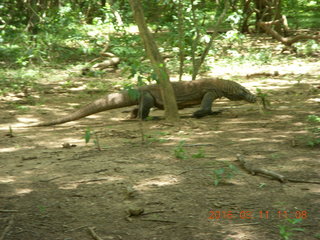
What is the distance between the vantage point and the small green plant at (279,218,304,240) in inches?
87.0

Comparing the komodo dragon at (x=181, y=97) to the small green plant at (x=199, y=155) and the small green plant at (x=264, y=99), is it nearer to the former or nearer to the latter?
the small green plant at (x=264, y=99)

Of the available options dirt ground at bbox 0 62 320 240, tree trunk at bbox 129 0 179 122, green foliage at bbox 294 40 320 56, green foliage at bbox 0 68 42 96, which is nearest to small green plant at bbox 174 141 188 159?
Answer: dirt ground at bbox 0 62 320 240

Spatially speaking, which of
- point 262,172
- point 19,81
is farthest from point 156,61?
point 19,81

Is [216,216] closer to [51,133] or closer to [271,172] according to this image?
[271,172]

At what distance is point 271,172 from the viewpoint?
3.10 metres

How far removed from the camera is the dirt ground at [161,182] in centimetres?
242

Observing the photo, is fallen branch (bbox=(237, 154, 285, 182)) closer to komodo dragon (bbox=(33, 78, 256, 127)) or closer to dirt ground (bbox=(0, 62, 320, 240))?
dirt ground (bbox=(0, 62, 320, 240))

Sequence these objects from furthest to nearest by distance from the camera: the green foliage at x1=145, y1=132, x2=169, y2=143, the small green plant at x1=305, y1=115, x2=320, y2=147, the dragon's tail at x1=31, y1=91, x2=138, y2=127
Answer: the dragon's tail at x1=31, y1=91, x2=138, y2=127, the green foliage at x1=145, y1=132, x2=169, y2=143, the small green plant at x1=305, y1=115, x2=320, y2=147

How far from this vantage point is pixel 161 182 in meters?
3.14

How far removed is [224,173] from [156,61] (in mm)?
2357

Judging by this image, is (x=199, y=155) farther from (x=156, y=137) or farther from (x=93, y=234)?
(x=93, y=234)
